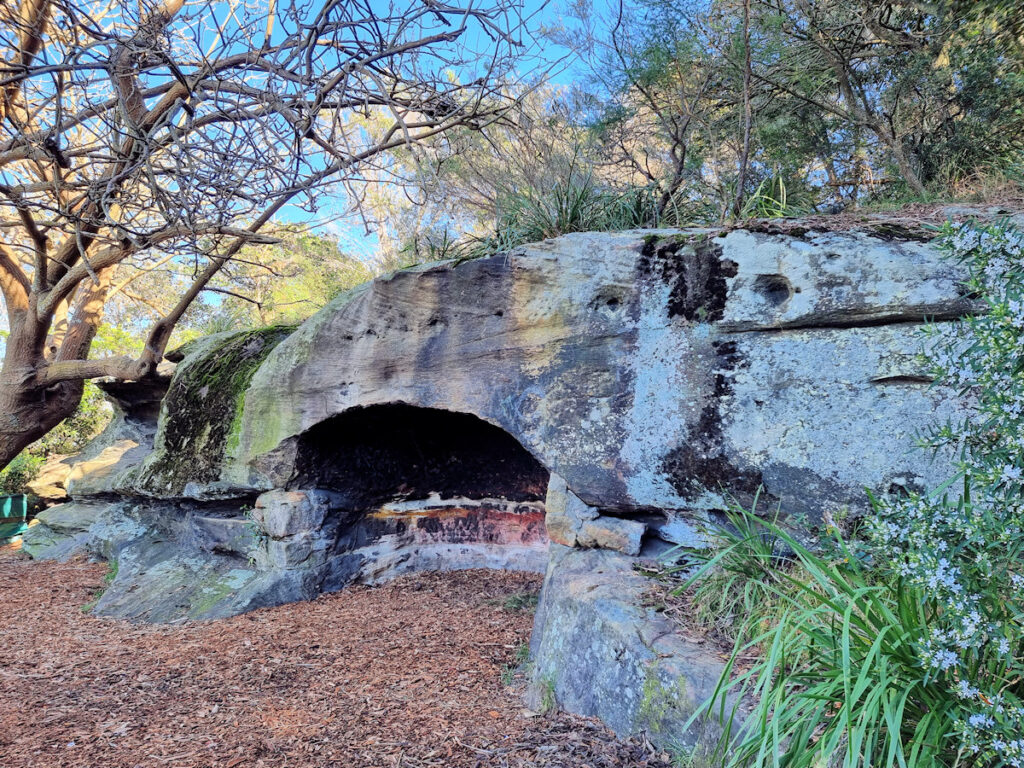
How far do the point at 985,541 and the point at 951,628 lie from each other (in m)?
0.27

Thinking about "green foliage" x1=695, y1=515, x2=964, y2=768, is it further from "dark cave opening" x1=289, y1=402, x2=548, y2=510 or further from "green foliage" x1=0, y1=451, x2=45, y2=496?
"green foliage" x1=0, y1=451, x2=45, y2=496

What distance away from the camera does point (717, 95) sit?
20.7 ft

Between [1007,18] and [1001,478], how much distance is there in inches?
176

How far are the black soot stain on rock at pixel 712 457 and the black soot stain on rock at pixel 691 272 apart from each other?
0.82ft

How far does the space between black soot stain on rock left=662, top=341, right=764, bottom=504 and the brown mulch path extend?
1.50 meters

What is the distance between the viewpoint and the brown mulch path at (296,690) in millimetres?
2930

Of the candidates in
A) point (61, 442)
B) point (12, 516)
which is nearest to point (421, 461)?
point (12, 516)

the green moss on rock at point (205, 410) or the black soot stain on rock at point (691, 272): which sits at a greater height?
the black soot stain on rock at point (691, 272)

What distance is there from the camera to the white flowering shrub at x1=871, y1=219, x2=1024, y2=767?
5.49 ft

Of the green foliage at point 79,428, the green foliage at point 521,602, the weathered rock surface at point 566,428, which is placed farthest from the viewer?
the green foliage at point 79,428

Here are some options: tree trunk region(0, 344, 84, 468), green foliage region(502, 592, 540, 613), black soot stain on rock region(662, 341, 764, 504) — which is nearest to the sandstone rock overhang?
black soot stain on rock region(662, 341, 764, 504)

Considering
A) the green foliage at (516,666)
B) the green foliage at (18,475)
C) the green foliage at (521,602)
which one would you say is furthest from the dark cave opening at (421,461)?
the green foliage at (18,475)

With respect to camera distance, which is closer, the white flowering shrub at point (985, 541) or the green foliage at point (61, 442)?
the white flowering shrub at point (985, 541)

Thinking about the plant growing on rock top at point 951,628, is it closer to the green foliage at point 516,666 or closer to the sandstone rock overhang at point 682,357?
the sandstone rock overhang at point 682,357
